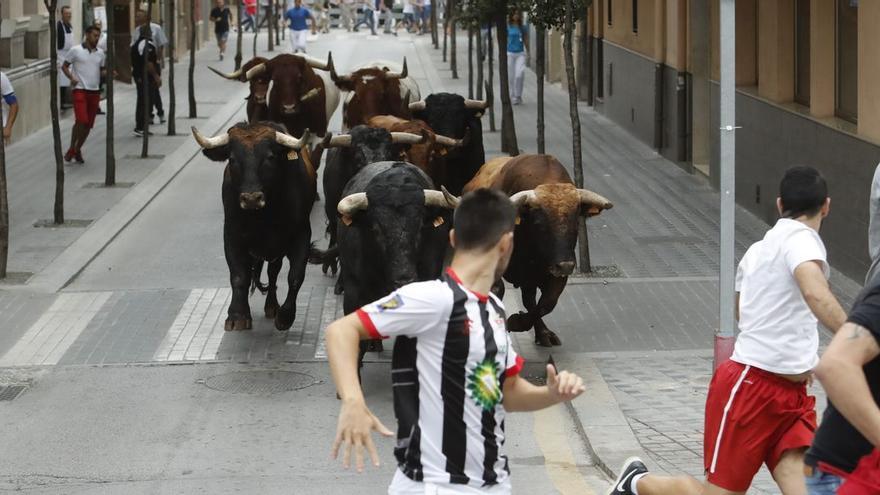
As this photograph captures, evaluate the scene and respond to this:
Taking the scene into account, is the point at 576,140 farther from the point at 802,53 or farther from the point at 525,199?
the point at 525,199

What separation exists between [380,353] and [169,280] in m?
3.85

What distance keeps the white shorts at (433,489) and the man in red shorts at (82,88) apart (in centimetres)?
1998

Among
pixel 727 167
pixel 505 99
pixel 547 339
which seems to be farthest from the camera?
pixel 505 99

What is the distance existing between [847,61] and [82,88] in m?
13.3

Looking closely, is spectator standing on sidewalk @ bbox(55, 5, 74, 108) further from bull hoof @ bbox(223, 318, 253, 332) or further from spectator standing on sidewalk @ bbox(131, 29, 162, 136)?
bull hoof @ bbox(223, 318, 253, 332)

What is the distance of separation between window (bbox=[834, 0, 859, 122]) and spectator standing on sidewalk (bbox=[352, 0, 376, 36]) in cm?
4480

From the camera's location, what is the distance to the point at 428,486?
568cm

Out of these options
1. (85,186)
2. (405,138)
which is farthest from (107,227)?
(405,138)

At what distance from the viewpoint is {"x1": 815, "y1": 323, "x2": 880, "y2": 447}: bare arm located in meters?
5.11

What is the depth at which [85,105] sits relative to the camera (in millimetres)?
24969

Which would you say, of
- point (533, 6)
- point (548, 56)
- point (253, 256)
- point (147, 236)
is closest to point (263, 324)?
point (253, 256)

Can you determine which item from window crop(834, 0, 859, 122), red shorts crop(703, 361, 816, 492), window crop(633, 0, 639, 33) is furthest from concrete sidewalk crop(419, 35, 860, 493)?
window crop(633, 0, 639, 33)

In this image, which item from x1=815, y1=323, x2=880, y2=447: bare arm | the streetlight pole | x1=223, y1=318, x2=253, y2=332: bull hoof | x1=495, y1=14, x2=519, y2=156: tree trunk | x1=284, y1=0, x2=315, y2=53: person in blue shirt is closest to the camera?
x1=815, y1=323, x2=880, y2=447: bare arm

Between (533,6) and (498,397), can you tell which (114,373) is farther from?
(533,6)
